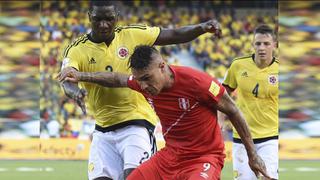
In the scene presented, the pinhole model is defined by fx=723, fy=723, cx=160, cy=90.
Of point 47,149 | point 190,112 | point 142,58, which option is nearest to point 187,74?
point 190,112

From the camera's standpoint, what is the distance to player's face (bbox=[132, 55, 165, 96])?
20.6 ft

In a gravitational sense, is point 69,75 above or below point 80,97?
above

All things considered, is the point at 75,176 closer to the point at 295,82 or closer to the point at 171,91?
the point at 171,91

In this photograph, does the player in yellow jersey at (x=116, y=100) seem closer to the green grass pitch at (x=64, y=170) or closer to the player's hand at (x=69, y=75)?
the player's hand at (x=69, y=75)

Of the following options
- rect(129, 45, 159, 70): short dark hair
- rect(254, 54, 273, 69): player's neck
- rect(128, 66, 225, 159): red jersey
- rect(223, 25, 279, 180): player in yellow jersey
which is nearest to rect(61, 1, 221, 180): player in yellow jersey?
rect(128, 66, 225, 159): red jersey

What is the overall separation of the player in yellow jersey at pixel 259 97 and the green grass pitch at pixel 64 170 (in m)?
4.76

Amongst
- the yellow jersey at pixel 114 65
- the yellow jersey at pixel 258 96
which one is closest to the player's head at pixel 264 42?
the yellow jersey at pixel 258 96

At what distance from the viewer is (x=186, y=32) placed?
7.65 m

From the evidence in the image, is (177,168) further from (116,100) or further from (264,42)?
(264,42)

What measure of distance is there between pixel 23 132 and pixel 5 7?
382 cm

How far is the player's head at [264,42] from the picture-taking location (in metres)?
9.72

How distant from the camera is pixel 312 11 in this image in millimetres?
20828

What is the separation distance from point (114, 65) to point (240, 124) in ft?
5.45

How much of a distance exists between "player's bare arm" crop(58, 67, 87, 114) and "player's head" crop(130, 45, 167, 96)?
2.01 feet
